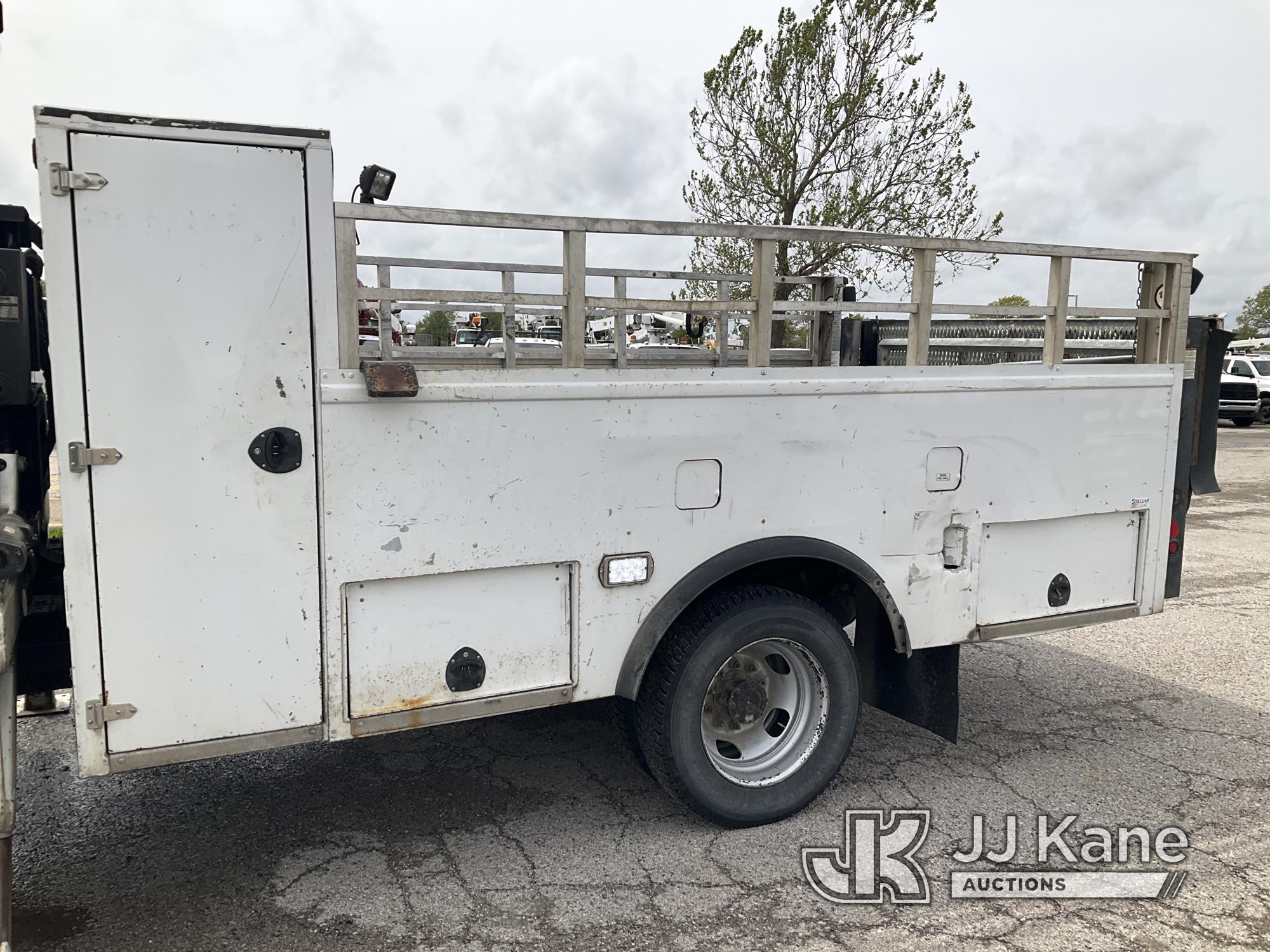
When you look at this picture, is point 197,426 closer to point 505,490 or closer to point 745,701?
point 505,490

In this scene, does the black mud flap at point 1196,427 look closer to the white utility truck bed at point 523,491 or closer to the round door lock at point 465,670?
the white utility truck bed at point 523,491

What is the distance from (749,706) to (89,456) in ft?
7.77

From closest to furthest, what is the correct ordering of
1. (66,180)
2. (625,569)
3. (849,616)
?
1. (66,180)
2. (625,569)
3. (849,616)

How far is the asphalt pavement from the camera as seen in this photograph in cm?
309

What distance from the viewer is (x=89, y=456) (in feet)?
8.68

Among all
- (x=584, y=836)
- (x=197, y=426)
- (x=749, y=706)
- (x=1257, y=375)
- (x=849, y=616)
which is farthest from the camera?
(x=1257, y=375)

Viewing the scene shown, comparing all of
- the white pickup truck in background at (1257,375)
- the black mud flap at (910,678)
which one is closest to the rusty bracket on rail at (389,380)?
the black mud flap at (910,678)

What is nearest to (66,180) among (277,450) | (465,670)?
(277,450)

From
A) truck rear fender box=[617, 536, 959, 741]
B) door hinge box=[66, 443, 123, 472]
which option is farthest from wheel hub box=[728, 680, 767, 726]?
door hinge box=[66, 443, 123, 472]

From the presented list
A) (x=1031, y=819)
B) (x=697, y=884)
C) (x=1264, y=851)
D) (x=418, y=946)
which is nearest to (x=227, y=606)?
(x=418, y=946)

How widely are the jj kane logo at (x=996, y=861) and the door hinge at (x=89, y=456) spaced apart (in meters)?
2.54

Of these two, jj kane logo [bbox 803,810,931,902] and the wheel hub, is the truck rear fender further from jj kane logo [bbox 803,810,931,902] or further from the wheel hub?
jj kane logo [bbox 803,810,931,902]

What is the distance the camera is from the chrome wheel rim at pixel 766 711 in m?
3.77

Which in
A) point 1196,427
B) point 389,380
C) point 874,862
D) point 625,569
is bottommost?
point 874,862
